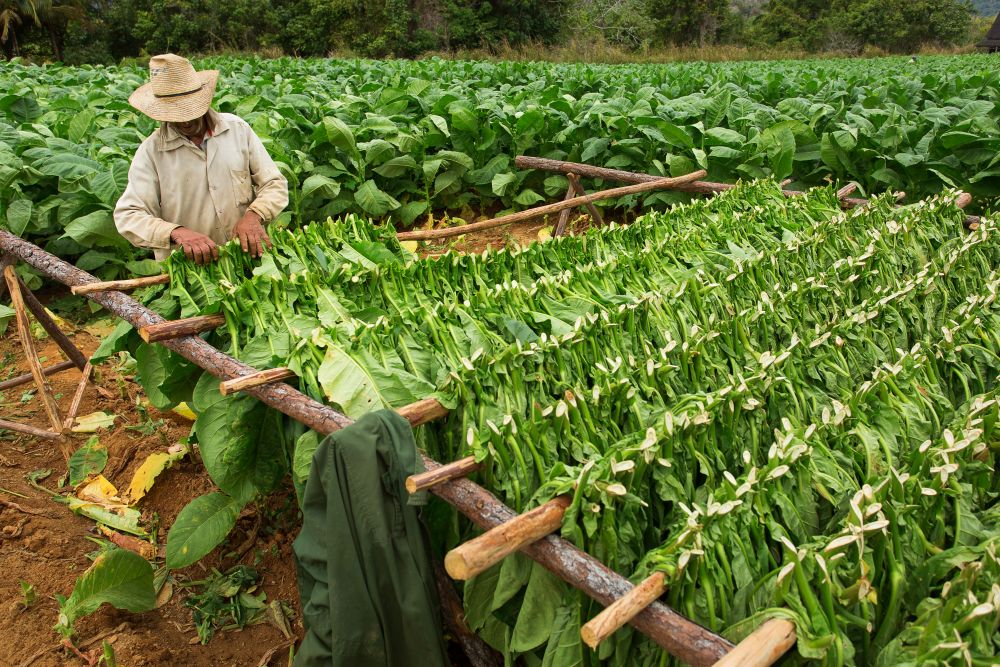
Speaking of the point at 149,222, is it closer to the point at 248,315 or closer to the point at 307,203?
the point at 248,315

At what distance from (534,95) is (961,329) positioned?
26.9 ft

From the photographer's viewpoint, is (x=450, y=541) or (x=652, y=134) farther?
(x=652, y=134)

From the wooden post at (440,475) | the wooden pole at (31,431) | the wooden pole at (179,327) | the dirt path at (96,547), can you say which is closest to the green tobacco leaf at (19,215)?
the dirt path at (96,547)

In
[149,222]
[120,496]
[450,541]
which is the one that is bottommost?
[120,496]

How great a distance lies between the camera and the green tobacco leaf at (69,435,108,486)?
3.80 metres

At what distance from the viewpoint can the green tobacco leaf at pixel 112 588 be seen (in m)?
2.62

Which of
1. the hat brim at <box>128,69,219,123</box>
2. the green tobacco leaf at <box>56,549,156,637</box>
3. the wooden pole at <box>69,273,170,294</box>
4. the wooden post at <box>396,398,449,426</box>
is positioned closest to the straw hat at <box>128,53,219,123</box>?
the hat brim at <box>128,69,219,123</box>

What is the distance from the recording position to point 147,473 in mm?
3768

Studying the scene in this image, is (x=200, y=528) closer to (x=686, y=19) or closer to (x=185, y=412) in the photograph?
(x=185, y=412)

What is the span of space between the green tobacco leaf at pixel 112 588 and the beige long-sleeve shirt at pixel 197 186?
167cm

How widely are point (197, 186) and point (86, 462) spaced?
171 centimetres

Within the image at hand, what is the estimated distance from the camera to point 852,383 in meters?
2.80

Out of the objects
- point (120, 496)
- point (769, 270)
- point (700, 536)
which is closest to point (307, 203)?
point (120, 496)

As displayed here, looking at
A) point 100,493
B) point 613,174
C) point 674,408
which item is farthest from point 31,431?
point 613,174
